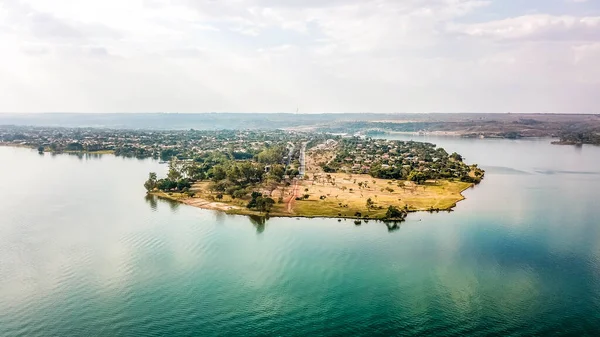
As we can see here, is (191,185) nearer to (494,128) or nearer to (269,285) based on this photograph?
(269,285)

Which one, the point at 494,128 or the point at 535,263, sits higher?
the point at 494,128

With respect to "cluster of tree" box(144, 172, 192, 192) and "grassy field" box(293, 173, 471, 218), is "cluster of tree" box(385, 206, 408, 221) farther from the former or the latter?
"cluster of tree" box(144, 172, 192, 192)

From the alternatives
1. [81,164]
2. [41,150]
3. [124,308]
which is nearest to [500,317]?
[124,308]

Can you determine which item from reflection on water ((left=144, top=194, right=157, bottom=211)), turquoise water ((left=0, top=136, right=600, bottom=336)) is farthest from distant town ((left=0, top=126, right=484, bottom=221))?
turquoise water ((left=0, top=136, right=600, bottom=336))

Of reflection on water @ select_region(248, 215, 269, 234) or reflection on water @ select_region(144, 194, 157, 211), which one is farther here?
reflection on water @ select_region(144, 194, 157, 211)

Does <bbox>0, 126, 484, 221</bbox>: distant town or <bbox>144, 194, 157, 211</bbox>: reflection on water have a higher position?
<bbox>0, 126, 484, 221</bbox>: distant town

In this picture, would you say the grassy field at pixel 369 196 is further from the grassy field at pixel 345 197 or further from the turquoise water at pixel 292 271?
the turquoise water at pixel 292 271

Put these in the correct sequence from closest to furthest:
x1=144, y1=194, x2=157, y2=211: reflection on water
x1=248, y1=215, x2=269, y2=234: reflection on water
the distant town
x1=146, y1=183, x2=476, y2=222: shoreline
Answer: x1=248, y1=215, x2=269, y2=234: reflection on water, x1=146, y1=183, x2=476, y2=222: shoreline, the distant town, x1=144, y1=194, x2=157, y2=211: reflection on water

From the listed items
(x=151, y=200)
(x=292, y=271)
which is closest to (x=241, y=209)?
(x=151, y=200)
